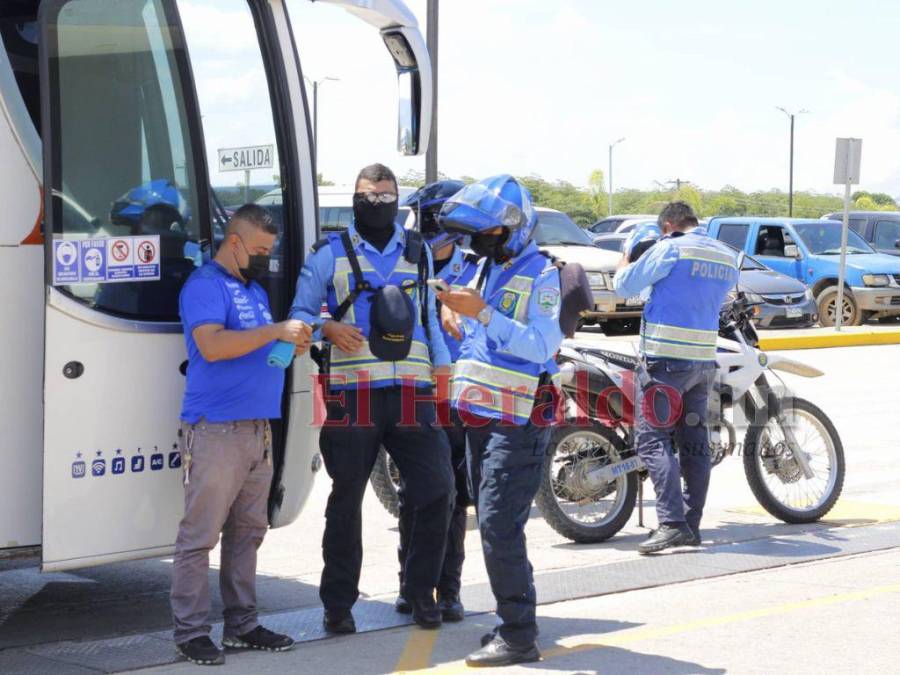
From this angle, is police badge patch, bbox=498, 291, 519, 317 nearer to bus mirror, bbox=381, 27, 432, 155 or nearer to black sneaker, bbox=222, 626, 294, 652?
bus mirror, bbox=381, 27, 432, 155

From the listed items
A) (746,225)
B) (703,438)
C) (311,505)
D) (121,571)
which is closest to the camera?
(121,571)

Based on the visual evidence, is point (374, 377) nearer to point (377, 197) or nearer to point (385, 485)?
point (377, 197)

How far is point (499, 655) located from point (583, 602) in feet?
4.08

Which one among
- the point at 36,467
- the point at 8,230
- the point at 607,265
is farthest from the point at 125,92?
the point at 607,265

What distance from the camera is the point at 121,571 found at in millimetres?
7512

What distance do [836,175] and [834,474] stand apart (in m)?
14.4

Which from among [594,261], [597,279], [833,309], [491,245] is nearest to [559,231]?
[594,261]

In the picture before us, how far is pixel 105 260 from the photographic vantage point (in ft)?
18.4

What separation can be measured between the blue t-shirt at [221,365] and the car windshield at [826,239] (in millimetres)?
20511

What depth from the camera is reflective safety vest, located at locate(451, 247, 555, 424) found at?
5543 millimetres

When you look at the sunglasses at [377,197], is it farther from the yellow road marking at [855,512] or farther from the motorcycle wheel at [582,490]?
the yellow road marking at [855,512]

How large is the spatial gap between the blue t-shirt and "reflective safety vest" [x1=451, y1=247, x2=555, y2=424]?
2.54ft

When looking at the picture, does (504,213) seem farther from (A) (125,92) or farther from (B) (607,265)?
(B) (607,265)

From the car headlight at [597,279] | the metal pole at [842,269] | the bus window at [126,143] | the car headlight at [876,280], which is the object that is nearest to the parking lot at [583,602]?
the bus window at [126,143]
